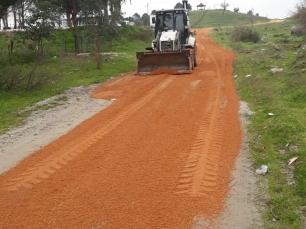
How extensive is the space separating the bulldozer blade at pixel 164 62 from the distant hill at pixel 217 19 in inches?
2557

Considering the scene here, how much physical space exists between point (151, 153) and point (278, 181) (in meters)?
2.23

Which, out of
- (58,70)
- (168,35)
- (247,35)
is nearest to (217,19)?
(247,35)

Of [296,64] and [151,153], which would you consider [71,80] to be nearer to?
[296,64]

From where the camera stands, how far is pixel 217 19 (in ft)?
286

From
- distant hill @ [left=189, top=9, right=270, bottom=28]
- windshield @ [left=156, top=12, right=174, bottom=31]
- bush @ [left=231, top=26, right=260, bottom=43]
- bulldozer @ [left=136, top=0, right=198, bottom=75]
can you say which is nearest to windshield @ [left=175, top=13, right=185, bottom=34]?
bulldozer @ [left=136, top=0, right=198, bottom=75]

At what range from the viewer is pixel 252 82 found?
1285 cm

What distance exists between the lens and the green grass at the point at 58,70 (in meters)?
11.0

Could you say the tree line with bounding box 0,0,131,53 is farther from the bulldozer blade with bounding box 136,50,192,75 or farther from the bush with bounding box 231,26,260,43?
the bush with bounding box 231,26,260,43

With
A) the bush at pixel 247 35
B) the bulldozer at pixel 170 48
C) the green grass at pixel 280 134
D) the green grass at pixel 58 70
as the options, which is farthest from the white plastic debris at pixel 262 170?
the bush at pixel 247 35

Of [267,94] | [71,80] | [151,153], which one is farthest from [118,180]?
[71,80]

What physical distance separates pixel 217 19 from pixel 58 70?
74.3 metres

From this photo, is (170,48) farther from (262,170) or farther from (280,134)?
(262,170)

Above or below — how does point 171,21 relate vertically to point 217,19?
below

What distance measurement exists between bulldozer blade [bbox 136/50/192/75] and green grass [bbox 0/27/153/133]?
1777 mm
